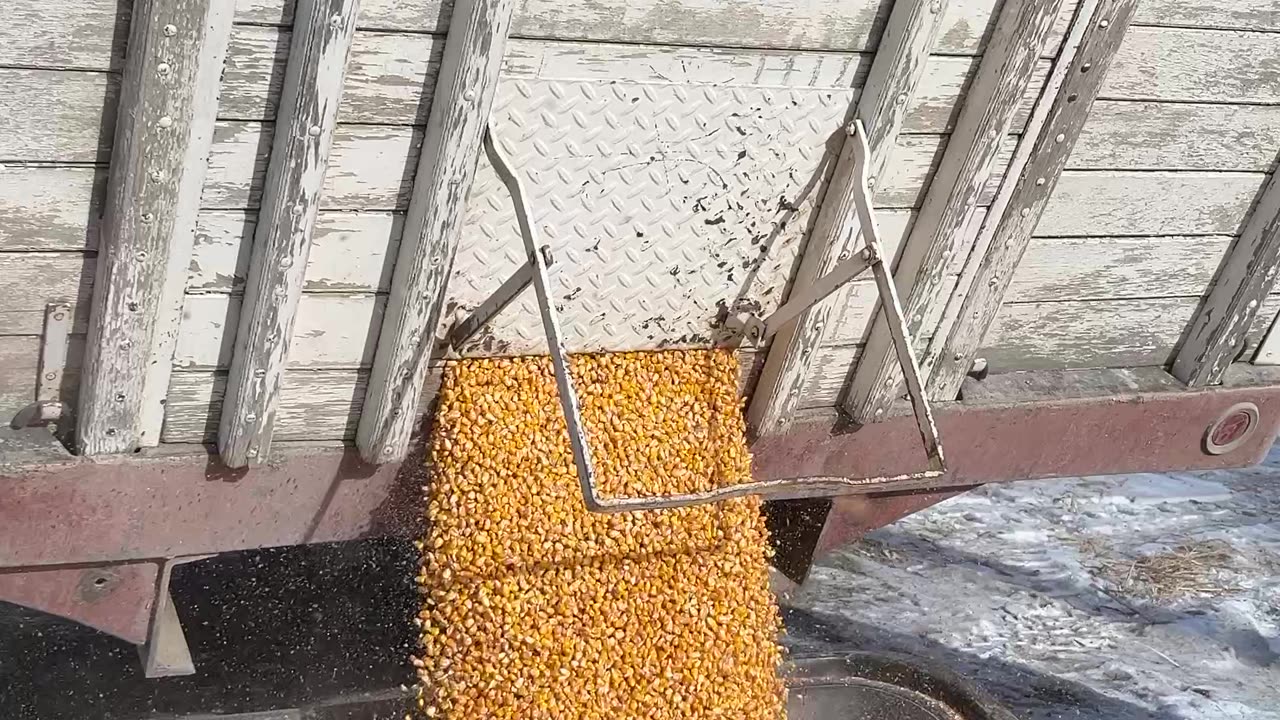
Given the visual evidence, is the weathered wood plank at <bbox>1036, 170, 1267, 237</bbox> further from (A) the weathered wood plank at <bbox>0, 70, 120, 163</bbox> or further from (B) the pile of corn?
(A) the weathered wood plank at <bbox>0, 70, 120, 163</bbox>

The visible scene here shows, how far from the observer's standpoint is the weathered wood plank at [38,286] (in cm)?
220

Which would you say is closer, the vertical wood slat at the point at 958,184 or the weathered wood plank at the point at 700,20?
the weathered wood plank at the point at 700,20

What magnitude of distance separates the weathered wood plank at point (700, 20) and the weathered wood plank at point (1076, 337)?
86 cm

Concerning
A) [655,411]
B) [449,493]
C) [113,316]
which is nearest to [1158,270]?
[655,411]

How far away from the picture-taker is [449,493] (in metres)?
2.72

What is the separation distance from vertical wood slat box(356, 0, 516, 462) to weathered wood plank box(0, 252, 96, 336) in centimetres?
54

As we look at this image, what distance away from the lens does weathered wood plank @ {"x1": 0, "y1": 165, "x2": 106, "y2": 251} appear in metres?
2.11

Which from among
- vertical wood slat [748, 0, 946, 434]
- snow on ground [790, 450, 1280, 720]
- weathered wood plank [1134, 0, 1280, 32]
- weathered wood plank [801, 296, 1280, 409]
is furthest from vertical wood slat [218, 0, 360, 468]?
snow on ground [790, 450, 1280, 720]

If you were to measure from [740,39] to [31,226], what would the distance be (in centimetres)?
128

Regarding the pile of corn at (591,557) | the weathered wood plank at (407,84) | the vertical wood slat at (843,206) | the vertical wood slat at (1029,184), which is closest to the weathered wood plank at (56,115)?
the weathered wood plank at (407,84)

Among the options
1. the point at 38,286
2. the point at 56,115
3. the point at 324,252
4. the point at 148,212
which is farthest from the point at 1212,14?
the point at 38,286

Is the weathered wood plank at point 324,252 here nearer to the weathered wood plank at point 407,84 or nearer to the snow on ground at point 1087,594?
the weathered wood plank at point 407,84

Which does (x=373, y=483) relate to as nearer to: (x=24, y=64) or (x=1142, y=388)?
(x=24, y=64)

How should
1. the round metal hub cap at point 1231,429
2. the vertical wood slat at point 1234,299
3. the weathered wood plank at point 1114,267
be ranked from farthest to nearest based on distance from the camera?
the round metal hub cap at point 1231,429
the vertical wood slat at point 1234,299
the weathered wood plank at point 1114,267
